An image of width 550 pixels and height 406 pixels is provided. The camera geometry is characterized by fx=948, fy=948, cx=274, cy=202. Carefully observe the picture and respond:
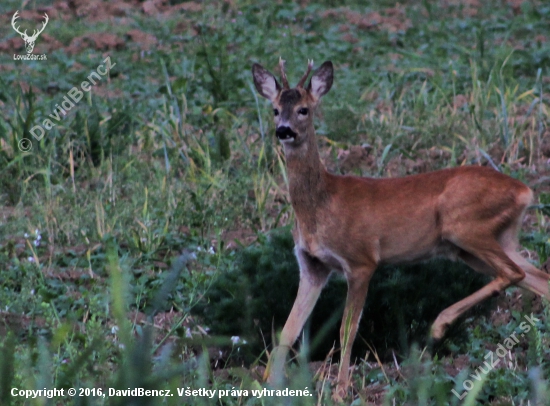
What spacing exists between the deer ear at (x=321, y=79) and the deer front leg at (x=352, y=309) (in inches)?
47.4

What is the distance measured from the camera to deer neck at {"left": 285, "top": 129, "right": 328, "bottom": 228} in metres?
5.41

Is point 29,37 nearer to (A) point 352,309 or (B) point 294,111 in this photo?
(B) point 294,111

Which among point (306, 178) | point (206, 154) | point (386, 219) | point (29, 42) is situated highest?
point (306, 178)

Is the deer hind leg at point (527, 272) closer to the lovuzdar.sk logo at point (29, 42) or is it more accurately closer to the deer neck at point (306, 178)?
the deer neck at point (306, 178)

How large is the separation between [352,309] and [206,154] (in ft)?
11.7

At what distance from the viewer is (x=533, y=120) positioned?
877 cm

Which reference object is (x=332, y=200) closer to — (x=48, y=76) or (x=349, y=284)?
(x=349, y=284)

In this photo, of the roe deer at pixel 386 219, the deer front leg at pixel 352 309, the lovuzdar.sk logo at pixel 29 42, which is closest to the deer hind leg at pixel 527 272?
the roe deer at pixel 386 219

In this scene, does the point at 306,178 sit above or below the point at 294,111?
below

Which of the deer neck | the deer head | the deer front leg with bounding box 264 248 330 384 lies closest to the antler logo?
the deer head

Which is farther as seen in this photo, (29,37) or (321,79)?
(29,37)

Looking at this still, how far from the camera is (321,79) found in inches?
231

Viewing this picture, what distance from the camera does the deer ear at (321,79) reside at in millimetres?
5820

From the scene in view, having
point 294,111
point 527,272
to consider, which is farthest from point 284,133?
point 527,272
